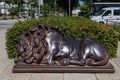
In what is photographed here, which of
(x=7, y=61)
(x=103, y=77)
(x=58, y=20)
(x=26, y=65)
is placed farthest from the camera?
(x=58, y=20)

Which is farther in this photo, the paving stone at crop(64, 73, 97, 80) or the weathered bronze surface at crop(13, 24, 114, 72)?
the weathered bronze surface at crop(13, 24, 114, 72)

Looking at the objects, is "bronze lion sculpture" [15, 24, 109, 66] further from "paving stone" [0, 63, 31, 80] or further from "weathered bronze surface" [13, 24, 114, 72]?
"paving stone" [0, 63, 31, 80]

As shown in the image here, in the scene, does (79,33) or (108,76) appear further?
(79,33)

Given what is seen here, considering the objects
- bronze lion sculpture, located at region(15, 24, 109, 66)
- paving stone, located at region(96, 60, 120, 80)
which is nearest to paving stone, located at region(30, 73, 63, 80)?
bronze lion sculpture, located at region(15, 24, 109, 66)

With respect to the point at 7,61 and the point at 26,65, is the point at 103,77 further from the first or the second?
the point at 7,61

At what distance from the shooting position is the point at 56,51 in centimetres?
855

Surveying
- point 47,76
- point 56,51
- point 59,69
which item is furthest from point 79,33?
→ point 47,76

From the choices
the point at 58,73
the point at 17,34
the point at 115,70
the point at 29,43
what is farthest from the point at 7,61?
the point at 115,70

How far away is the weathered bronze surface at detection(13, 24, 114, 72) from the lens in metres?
8.38

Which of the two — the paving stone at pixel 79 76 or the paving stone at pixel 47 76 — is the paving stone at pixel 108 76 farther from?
the paving stone at pixel 47 76

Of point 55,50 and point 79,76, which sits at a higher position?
point 55,50

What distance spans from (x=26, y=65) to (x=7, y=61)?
1.98 m

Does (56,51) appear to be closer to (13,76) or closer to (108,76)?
(13,76)

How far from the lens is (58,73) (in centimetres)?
820
